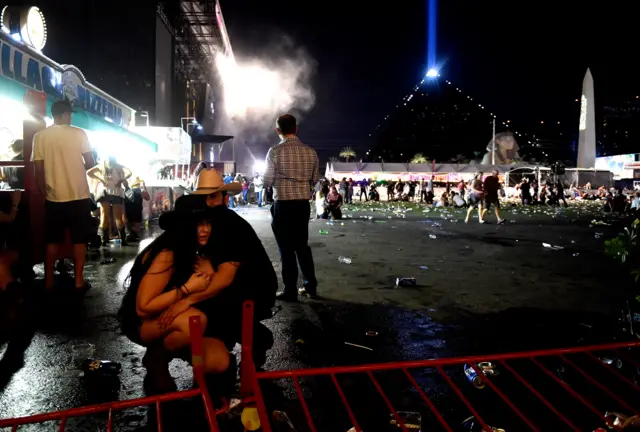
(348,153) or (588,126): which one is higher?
(588,126)

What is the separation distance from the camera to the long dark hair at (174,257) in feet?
8.02

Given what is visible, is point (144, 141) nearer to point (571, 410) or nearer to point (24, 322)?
point (24, 322)

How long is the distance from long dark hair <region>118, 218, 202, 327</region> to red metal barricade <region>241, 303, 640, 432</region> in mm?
687

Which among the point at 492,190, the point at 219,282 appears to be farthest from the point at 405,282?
the point at 492,190

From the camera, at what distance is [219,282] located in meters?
2.48

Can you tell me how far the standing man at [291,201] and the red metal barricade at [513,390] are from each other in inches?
77.1

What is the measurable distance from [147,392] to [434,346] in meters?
1.92

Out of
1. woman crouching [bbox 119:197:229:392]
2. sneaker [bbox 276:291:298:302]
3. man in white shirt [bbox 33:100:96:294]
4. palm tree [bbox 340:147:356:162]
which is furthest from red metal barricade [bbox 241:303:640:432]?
palm tree [bbox 340:147:356:162]

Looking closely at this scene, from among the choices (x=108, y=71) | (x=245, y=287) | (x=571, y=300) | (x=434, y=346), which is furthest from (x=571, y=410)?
(x=108, y=71)

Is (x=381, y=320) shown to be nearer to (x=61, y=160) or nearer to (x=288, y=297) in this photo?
(x=288, y=297)

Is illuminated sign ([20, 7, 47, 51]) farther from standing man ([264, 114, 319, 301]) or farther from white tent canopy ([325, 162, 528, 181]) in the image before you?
white tent canopy ([325, 162, 528, 181])

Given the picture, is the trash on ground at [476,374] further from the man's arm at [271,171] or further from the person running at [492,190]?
the person running at [492,190]

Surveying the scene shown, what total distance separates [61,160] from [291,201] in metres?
2.28

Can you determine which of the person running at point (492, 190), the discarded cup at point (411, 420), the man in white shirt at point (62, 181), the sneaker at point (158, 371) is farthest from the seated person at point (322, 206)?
the discarded cup at point (411, 420)
